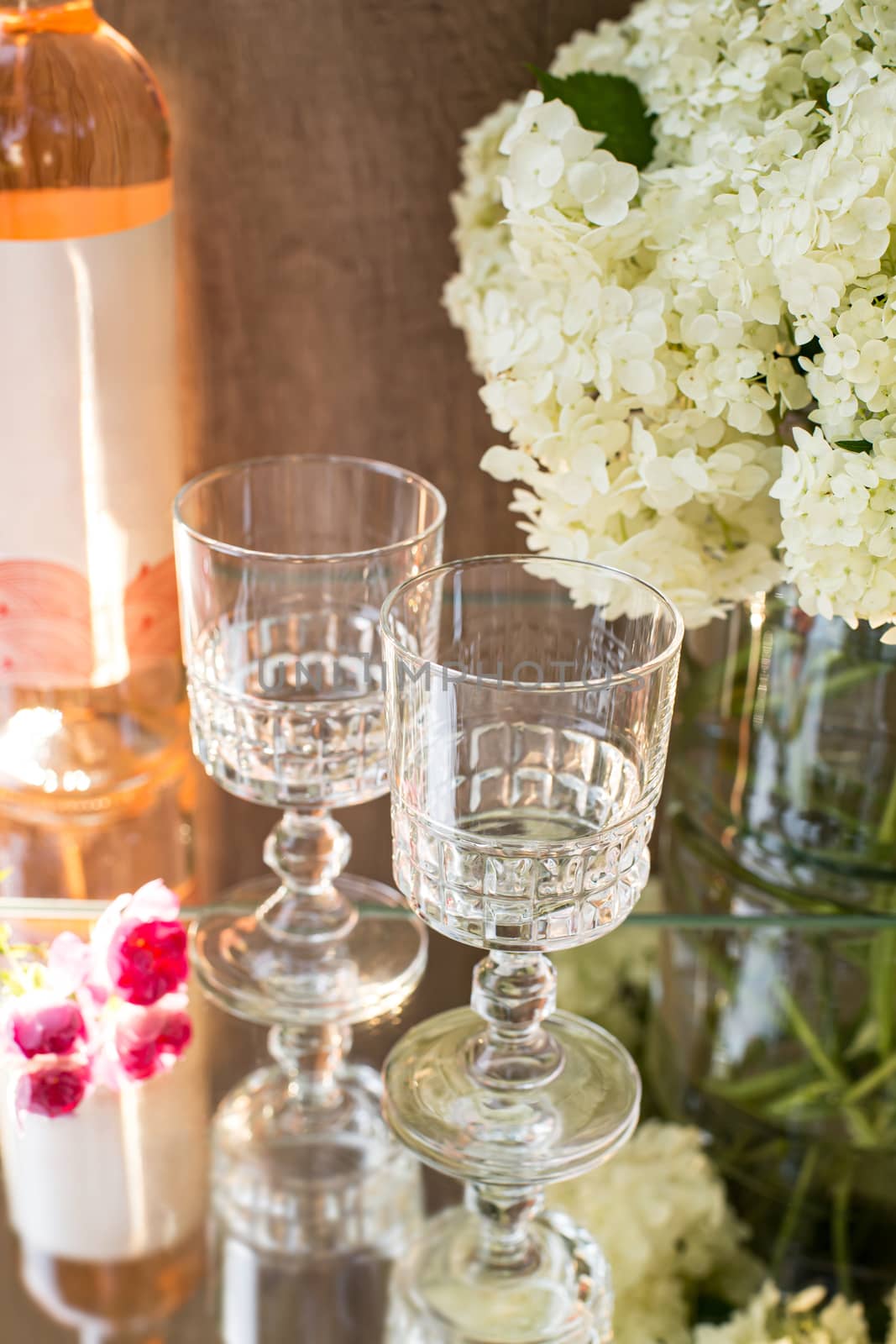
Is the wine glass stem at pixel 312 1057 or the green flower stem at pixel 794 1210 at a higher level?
the wine glass stem at pixel 312 1057

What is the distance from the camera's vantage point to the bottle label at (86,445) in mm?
632

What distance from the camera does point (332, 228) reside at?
0.77 metres

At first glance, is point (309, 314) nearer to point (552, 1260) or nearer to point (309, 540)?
point (309, 540)

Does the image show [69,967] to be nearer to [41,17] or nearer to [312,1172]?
[312,1172]

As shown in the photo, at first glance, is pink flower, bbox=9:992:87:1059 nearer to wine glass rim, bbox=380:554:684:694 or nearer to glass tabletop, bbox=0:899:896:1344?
glass tabletop, bbox=0:899:896:1344

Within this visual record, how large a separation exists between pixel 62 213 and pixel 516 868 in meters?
0.34

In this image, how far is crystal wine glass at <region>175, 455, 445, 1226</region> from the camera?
1.89ft

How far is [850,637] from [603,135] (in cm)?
22

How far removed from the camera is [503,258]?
0.63 metres

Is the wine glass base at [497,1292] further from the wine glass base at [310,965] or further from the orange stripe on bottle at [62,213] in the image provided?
the orange stripe on bottle at [62,213]

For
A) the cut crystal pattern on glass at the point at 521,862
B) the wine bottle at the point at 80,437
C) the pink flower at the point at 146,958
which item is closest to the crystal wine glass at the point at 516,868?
the cut crystal pattern on glass at the point at 521,862

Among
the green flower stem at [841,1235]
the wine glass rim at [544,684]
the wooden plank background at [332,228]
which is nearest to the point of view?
the wine glass rim at [544,684]

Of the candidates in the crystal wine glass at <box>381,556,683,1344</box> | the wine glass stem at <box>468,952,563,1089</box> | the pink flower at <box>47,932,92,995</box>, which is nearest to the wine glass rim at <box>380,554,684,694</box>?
the crystal wine glass at <box>381,556,683,1344</box>

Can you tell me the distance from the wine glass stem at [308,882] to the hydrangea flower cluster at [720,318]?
148mm
